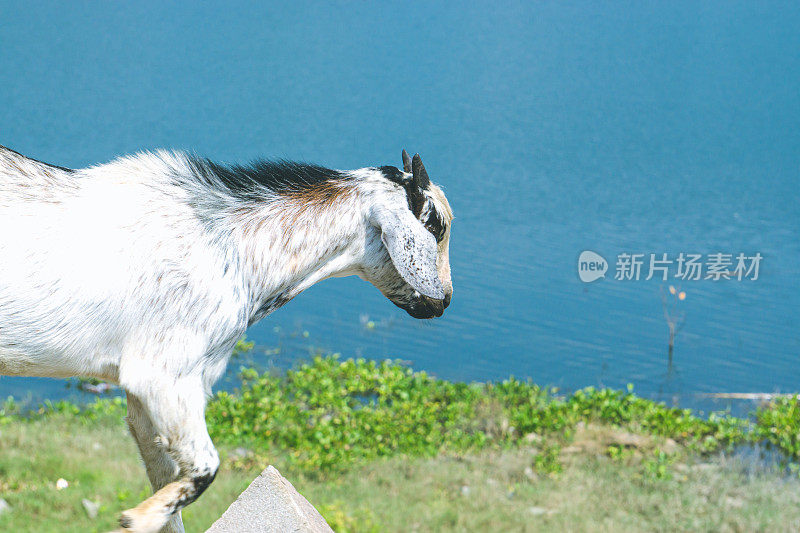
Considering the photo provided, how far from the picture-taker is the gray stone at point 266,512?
10.6ft

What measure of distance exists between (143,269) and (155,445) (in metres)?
0.69

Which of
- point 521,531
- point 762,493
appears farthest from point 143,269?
point 762,493

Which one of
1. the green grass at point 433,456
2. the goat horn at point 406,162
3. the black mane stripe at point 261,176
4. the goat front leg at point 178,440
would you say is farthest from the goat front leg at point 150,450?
the green grass at point 433,456

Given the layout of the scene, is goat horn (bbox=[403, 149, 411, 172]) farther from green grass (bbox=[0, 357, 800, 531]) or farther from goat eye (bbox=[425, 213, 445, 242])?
green grass (bbox=[0, 357, 800, 531])

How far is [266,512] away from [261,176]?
136 centimetres

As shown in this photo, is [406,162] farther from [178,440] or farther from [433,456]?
[433,456]

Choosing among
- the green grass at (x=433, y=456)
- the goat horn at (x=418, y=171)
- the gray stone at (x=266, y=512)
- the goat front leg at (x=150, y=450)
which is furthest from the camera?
the green grass at (x=433, y=456)

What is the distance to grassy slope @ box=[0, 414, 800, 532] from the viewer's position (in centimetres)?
465

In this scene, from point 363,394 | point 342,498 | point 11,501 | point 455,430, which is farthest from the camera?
point 363,394

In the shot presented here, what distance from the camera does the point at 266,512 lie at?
3254mm

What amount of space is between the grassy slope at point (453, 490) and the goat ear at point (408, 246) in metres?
2.03

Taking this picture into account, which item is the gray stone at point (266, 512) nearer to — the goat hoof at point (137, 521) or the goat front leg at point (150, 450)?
the goat front leg at point (150, 450)

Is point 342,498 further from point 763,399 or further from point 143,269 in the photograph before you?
point 763,399

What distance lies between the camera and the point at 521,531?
4.67 metres
